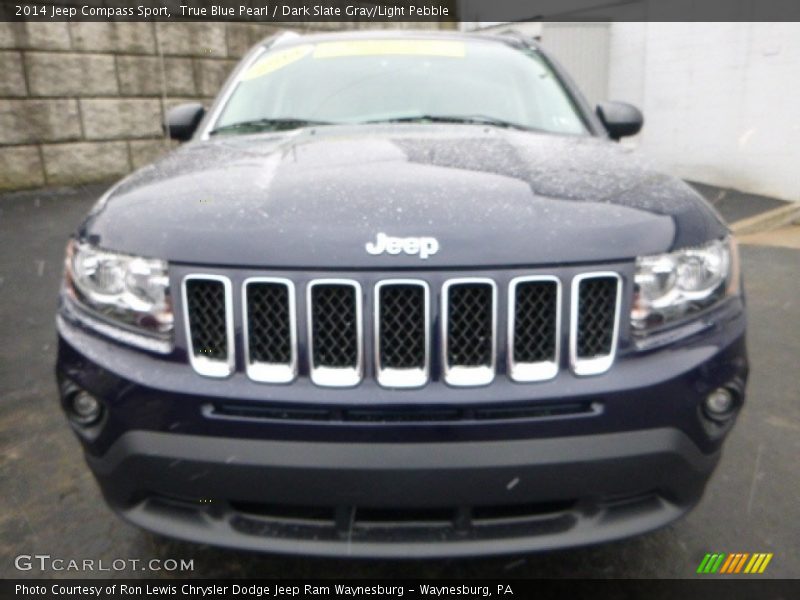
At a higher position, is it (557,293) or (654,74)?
(557,293)

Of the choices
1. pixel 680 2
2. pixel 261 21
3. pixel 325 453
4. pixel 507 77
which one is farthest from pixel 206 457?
pixel 680 2

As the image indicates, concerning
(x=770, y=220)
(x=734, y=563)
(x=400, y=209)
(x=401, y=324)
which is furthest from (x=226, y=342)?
(x=770, y=220)

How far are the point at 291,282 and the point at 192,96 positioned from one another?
8482 millimetres

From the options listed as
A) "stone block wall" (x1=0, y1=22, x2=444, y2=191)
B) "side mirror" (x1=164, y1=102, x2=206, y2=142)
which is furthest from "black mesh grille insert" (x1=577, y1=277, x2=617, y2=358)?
"stone block wall" (x1=0, y1=22, x2=444, y2=191)

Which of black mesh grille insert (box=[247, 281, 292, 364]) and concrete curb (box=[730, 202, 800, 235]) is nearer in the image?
black mesh grille insert (box=[247, 281, 292, 364])

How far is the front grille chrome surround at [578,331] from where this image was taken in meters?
1.69

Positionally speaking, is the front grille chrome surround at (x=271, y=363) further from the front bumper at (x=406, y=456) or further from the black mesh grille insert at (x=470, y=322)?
the black mesh grille insert at (x=470, y=322)

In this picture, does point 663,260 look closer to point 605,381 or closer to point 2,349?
point 605,381

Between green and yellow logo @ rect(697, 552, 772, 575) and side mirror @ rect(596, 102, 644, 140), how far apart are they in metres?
1.91

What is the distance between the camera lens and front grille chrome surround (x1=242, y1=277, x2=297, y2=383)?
167 cm

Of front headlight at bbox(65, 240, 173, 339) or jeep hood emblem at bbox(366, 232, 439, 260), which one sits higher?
jeep hood emblem at bbox(366, 232, 439, 260)

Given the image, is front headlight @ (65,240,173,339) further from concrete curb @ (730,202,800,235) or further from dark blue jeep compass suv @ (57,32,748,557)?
concrete curb @ (730,202,800,235)

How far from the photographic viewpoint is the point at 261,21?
10.2 metres

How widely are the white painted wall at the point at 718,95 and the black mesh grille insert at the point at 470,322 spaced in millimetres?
9109
